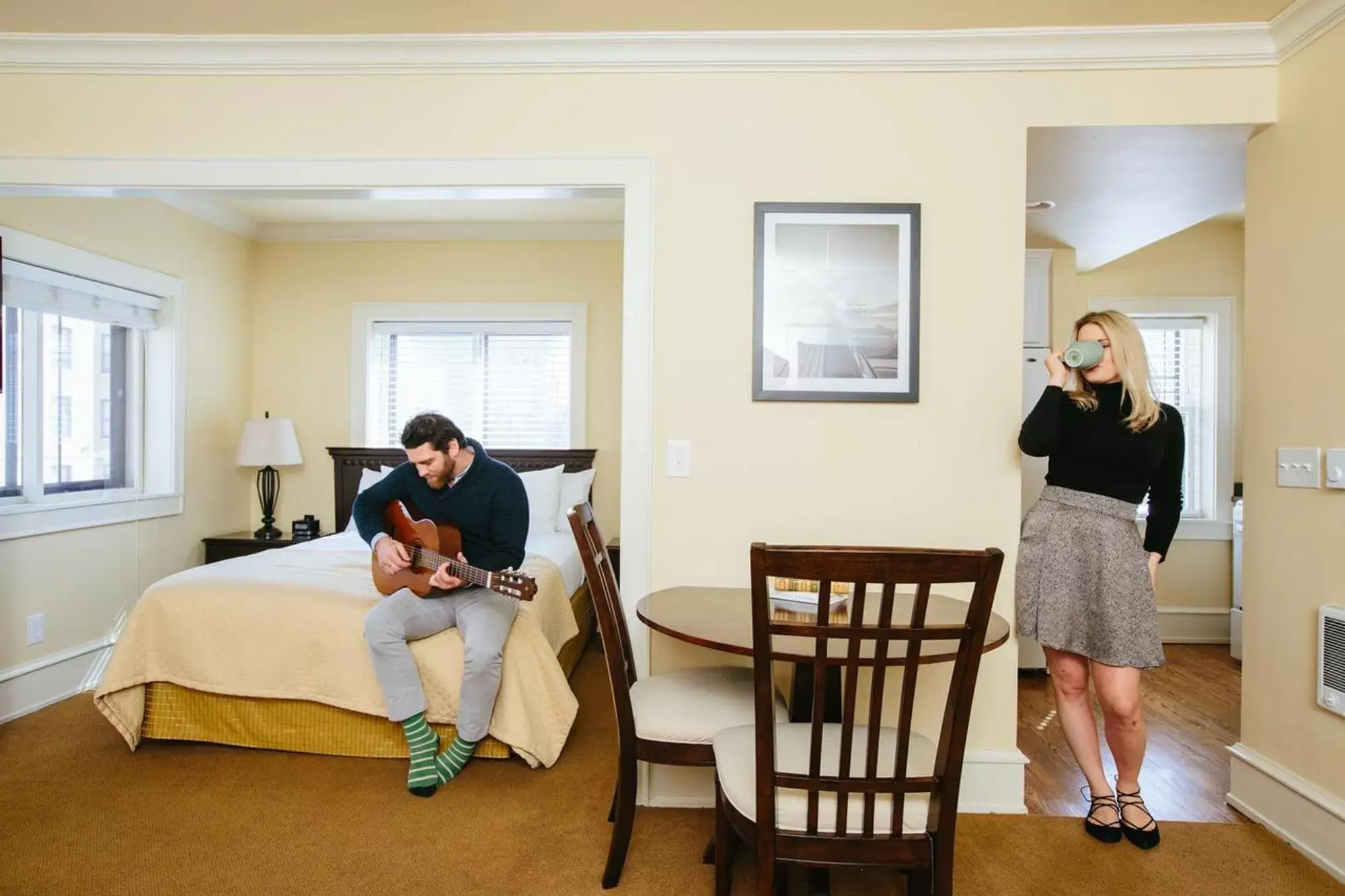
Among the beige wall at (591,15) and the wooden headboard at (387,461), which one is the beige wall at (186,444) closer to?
the wooden headboard at (387,461)

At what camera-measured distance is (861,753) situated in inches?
68.0

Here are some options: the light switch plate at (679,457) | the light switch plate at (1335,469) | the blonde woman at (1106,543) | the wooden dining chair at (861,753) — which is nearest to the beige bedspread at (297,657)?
the light switch plate at (679,457)

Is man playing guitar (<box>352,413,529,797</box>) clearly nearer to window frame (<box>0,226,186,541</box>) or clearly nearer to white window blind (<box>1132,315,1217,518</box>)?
window frame (<box>0,226,186,541</box>)

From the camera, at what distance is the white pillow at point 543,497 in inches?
175

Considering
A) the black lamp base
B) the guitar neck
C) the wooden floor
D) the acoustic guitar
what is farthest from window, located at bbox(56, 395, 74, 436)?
the wooden floor

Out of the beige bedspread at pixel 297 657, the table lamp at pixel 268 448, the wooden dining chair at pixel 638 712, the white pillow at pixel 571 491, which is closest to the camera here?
the wooden dining chair at pixel 638 712

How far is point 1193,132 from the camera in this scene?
257 centimetres

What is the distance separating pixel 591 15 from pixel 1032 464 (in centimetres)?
309

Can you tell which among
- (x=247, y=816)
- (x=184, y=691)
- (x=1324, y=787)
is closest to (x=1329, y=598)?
(x=1324, y=787)

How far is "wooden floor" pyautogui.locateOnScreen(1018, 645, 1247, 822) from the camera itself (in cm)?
262

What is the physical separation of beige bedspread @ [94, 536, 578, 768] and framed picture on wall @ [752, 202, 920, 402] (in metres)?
1.36

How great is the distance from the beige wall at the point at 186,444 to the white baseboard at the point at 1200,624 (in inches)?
226

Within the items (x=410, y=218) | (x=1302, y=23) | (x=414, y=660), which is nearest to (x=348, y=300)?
(x=410, y=218)

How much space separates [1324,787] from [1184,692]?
167cm
